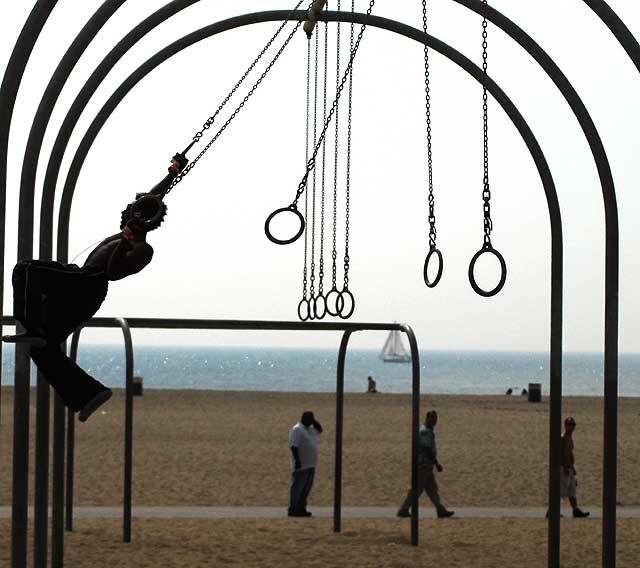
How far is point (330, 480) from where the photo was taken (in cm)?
2084

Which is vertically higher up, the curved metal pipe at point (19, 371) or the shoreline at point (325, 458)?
the curved metal pipe at point (19, 371)

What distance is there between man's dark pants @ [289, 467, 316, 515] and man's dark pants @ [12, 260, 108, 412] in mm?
8719

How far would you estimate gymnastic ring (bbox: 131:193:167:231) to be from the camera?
766cm

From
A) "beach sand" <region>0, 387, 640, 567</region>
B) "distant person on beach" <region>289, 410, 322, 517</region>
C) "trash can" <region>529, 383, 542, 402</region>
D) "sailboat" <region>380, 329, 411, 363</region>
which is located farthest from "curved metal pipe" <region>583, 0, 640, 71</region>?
"sailboat" <region>380, 329, 411, 363</region>

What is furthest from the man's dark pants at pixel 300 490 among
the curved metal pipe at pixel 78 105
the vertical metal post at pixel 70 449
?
the curved metal pipe at pixel 78 105

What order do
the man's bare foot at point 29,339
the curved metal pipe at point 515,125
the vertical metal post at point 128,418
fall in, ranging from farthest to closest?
the vertical metal post at point 128,418, the curved metal pipe at point 515,125, the man's bare foot at point 29,339

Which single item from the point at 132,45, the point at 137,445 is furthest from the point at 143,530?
the point at 137,445

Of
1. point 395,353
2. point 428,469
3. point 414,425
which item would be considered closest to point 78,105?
point 414,425

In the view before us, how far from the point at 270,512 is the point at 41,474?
804cm

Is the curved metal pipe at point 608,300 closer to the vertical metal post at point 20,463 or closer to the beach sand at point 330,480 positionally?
the beach sand at point 330,480

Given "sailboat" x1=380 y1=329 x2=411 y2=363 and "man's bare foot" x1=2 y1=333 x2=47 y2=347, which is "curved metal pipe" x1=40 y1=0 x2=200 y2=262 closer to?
"man's bare foot" x1=2 y1=333 x2=47 y2=347

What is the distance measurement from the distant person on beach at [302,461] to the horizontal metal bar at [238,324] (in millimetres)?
2922

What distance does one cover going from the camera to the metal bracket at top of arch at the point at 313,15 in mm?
10875

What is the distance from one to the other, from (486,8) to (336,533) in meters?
6.72
